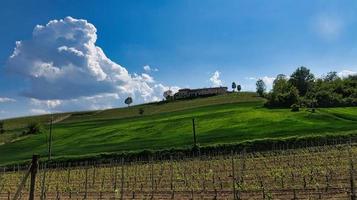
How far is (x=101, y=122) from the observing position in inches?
4813

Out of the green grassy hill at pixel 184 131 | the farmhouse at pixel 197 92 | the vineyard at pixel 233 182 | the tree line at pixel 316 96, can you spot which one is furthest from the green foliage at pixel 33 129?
the farmhouse at pixel 197 92

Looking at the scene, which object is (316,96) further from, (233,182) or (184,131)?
(233,182)

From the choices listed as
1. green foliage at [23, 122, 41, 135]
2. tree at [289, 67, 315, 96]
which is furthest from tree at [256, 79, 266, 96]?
green foliage at [23, 122, 41, 135]

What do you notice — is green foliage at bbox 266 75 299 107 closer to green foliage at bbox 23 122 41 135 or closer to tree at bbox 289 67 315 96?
tree at bbox 289 67 315 96

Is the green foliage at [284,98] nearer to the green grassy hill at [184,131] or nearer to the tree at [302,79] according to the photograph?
the green grassy hill at [184,131]

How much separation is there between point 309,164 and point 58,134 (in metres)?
72.5

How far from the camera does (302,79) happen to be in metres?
136

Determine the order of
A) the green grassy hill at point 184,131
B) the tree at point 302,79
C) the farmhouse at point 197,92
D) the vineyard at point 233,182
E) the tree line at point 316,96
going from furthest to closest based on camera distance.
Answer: the farmhouse at point 197,92 < the tree at point 302,79 < the tree line at point 316,96 < the green grassy hill at point 184,131 < the vineyard at point 233,182

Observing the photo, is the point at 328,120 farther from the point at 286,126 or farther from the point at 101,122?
the point at 101,122

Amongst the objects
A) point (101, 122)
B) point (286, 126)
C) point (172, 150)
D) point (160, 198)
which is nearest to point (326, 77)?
point (101, 122)

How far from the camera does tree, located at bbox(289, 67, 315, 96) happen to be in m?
133

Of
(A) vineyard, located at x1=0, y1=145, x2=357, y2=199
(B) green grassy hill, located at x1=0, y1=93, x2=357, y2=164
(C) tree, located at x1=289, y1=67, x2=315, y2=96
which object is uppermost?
(C) tree, located at x1=289, y1=67, x2=315, y2=96

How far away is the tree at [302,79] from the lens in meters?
133

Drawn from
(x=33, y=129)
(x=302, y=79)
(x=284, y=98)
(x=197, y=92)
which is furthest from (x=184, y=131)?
(x=197, y=92)
